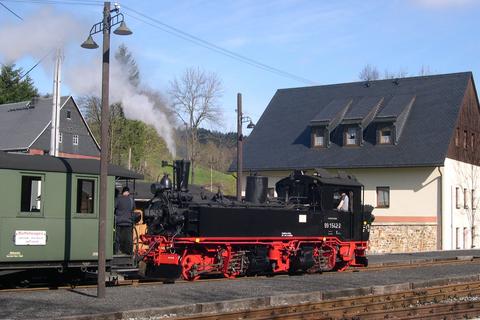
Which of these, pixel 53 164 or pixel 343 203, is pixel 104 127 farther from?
pixel 343 203

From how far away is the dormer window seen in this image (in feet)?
125

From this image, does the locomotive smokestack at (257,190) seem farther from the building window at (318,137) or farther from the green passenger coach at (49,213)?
the building window at (318,137)

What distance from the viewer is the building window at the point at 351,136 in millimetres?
37406

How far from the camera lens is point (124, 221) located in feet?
45.8

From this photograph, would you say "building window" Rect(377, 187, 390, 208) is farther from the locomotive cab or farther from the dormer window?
the locomotive cab

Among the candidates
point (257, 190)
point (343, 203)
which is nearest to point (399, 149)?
point (343, 203)

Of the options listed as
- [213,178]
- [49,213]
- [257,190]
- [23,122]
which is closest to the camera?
[49,213]

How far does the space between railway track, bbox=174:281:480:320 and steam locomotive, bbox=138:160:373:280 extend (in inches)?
167

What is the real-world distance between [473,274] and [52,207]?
11.5m

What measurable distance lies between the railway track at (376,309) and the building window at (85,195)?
445cm

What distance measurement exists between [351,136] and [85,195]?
26090 millimetres

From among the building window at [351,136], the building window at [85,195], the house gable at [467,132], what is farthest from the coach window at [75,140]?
the building window at [85,195]

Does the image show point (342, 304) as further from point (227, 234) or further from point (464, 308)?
point (227, 234)

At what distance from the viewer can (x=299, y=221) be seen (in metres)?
17.8
